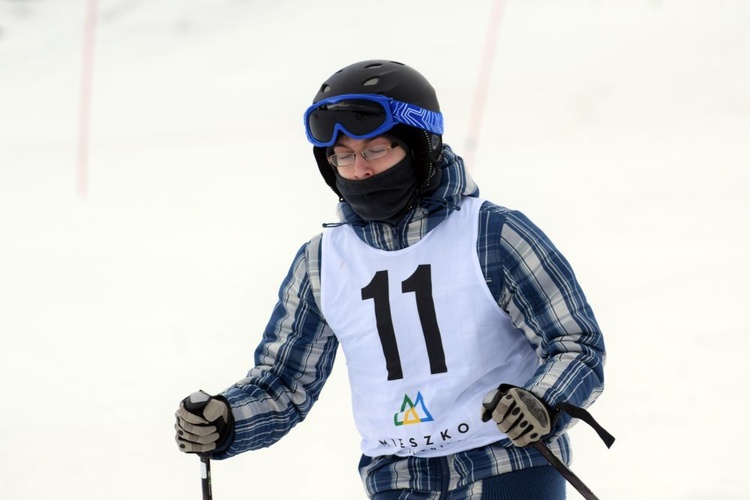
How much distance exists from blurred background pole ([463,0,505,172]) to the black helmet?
3.78m

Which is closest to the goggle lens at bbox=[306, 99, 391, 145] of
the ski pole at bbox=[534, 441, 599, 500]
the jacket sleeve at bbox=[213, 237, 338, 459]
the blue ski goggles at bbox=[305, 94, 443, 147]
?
the blue ski goggles at bbox=[305, 94, 443, 147]

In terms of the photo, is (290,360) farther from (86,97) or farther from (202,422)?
Result: (86,97)

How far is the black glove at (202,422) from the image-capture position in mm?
2244

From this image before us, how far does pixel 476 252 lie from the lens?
2.19 m

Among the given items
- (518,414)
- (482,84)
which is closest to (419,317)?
(518,414)

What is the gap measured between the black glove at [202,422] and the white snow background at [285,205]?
153cm

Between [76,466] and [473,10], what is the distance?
4.05 metres

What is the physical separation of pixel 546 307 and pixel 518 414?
25 cm

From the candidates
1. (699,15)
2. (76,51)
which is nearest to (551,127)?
(699,15)

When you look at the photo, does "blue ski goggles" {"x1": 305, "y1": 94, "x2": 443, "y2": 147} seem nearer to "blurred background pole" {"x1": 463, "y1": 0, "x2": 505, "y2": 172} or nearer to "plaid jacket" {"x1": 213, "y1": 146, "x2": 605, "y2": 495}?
"plaid jacket" {"x1": 213, "y1": 146, "x2": 605, "y2": 495}

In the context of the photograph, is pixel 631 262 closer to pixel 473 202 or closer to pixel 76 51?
pixel 473 202

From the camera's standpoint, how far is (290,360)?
243 cm

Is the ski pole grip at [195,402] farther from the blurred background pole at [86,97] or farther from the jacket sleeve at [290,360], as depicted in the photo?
the blurred background pole at [86,97]

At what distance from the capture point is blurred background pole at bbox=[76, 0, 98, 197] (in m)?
6.71
